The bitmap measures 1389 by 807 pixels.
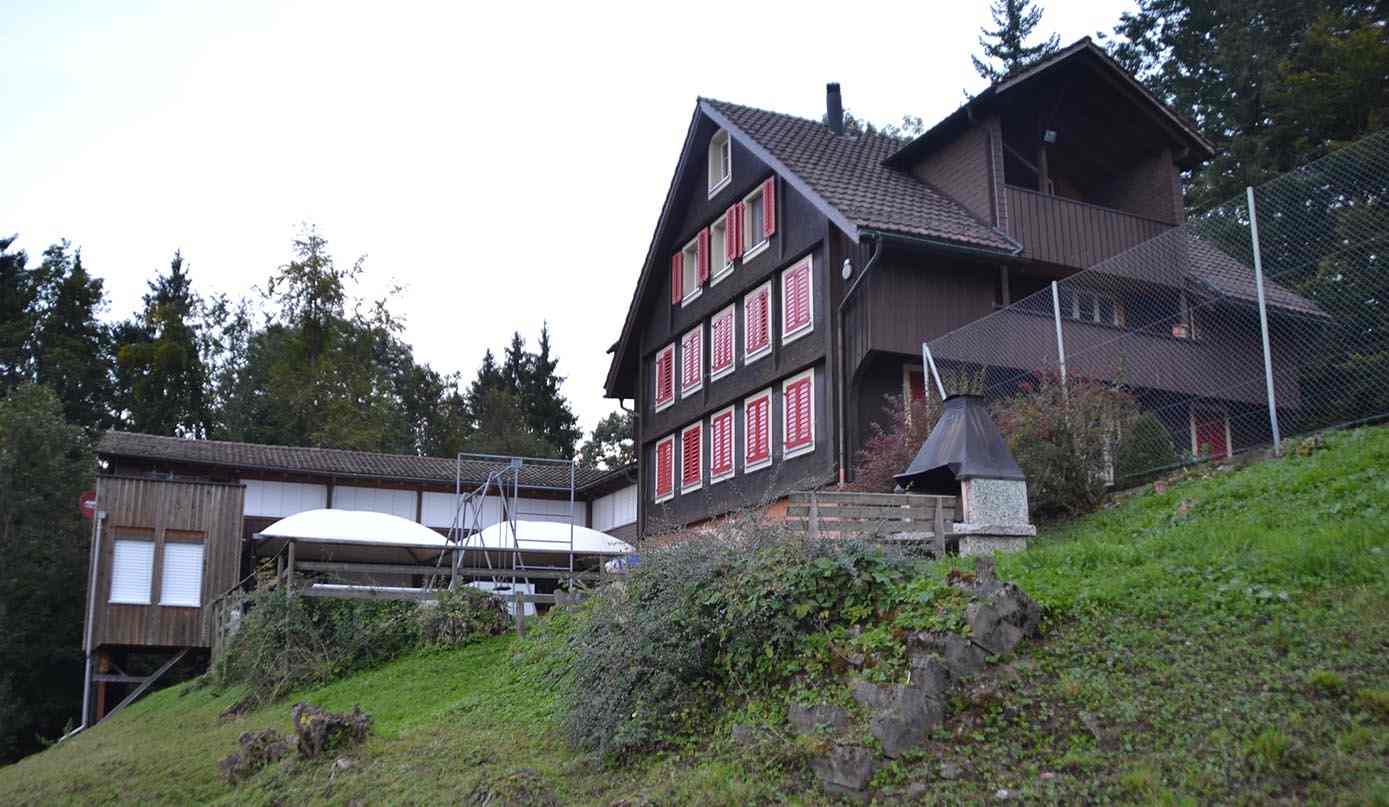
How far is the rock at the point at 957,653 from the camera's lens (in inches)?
397

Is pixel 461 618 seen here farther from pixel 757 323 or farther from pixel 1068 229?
pixel 1068 229

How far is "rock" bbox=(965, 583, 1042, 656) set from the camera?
10305 millimetres

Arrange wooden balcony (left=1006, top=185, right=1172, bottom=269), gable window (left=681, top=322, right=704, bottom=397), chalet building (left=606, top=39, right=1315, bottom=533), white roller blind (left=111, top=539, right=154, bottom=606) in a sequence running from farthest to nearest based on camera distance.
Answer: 1. white roller blind (left=111, top=539, right=154, bottom=606)
2. gable window (left=681, top=322, right=704, bottom=397)
3. wooden balcony (left=1006, top=185, right=1172, bottom=269)
4. chalet building (left=606, top=39, right=1315, bottom=533)

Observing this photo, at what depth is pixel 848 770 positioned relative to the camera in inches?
367

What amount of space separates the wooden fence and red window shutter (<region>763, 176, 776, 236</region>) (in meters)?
11.3

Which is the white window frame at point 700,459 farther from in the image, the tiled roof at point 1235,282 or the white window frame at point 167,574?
the tiled roof at point 1235,282

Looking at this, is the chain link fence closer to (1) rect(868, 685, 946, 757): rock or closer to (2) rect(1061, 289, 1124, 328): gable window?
(2) rect(1061, 289, 1124, 328): gable window

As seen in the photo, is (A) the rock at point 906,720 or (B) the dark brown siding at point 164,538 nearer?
(A) the rock at point 906,720

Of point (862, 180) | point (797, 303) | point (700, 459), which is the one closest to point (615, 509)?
point (700, 459)

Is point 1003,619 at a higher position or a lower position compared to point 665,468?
lower

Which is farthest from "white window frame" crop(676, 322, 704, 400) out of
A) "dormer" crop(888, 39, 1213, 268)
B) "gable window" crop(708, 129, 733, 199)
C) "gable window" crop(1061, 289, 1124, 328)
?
"gable window" crop(1061, 289, 1124, 328)

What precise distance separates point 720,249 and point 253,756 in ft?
55.1

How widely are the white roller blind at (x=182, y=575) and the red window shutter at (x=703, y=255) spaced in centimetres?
1353

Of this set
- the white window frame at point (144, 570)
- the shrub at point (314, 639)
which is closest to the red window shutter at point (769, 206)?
the shrub at point (314, 639)
